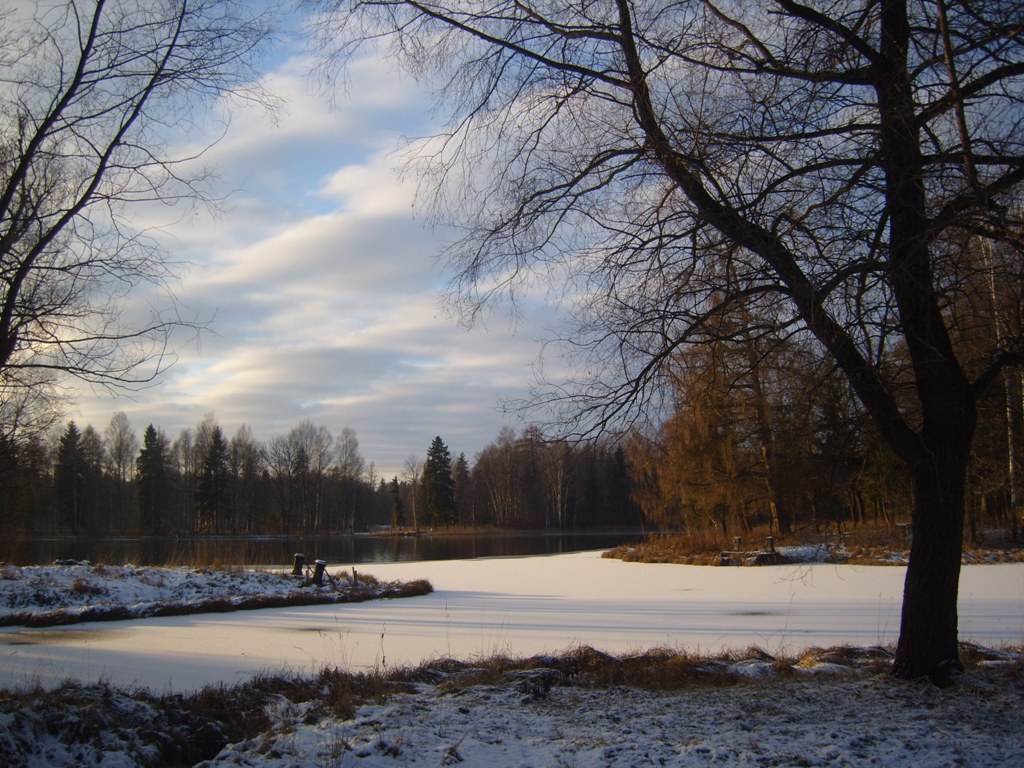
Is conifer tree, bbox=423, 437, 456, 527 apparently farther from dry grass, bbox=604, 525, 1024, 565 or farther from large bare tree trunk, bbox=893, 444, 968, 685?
large bare tree trunk, bbox=893, 444, 968, 685

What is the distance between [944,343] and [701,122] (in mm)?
2459

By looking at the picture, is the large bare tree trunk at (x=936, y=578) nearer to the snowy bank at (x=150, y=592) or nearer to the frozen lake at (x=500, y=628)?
the frozen lake at (x=500, y=628)

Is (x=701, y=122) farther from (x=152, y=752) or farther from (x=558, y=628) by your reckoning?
(x=558, y=628)

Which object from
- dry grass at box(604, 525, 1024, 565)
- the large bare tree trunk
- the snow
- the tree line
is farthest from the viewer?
the tree line

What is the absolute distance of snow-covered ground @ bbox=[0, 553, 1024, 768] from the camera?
3.95 meters

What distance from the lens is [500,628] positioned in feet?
37.0

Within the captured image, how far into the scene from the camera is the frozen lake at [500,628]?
8.38 meters

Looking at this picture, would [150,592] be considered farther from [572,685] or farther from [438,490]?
[438,490]

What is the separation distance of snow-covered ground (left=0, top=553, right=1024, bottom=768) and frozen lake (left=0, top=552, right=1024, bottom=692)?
0.06 meters

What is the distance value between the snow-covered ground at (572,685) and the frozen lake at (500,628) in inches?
2.2

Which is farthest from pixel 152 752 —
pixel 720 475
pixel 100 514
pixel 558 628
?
pixel 100 514

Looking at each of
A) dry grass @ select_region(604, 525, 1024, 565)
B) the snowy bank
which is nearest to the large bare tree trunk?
dry grass @ select_region(604, 525, 1024, 565)

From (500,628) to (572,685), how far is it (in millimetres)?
5162

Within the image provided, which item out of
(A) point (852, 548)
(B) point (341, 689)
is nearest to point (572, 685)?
(B) point (341, 689)
